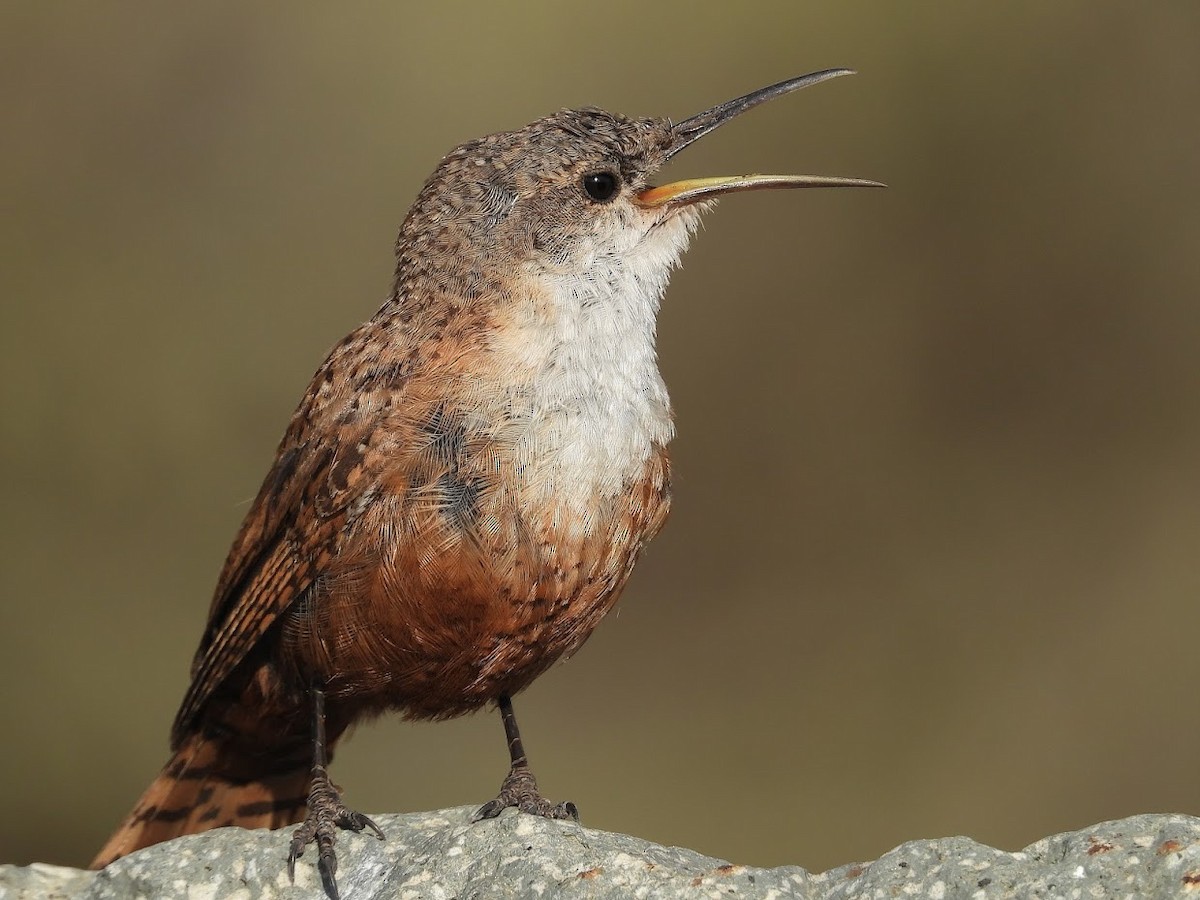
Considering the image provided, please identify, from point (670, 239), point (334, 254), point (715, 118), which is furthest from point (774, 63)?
point (670, 239)

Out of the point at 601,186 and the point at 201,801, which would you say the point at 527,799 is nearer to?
the point at 201,801

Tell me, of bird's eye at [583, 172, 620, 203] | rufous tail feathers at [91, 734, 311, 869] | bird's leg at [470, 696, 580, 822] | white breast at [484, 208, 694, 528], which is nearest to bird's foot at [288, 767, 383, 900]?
bird's leg at [470, 696, 580, 822]

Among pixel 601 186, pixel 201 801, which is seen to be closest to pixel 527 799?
pixel 201 801

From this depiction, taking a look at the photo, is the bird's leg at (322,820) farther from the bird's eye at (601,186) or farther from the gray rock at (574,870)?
the bird's eye at (601,186)

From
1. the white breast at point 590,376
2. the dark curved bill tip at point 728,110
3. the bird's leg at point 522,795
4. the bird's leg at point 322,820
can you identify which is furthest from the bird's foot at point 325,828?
the dark curved bill tip at point 728,110

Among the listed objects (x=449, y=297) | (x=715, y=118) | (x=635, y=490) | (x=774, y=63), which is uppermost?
(x=774, y=63)

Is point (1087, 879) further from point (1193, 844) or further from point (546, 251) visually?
point (546, 251)
